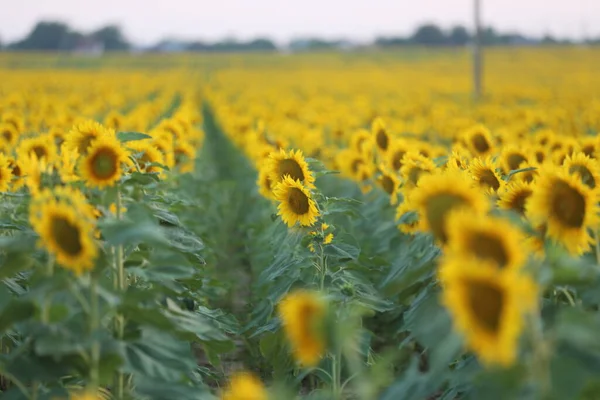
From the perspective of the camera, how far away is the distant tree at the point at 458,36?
81812 mm

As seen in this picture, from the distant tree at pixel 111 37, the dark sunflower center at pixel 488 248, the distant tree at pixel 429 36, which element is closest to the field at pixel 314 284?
the dark sunflower center at pixel 488 248

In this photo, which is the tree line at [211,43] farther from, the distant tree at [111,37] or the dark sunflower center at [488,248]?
the dark sunflower center at [488,248]

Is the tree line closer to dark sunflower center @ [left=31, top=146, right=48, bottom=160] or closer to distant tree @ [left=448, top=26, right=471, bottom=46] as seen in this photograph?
distant tree @ [left=448, top=26, right=471, bottom=46]

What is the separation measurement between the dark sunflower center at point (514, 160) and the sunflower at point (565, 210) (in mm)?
1823

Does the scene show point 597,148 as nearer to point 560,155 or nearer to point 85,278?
point 560,155

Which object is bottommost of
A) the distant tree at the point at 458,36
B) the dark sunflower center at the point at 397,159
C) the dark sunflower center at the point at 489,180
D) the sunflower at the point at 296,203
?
the distant tree at the point at 458,36

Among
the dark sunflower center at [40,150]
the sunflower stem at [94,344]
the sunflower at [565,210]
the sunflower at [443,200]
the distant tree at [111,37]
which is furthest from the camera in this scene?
the distant tree at [111,37]

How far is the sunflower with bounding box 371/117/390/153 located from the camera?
5.88 meters

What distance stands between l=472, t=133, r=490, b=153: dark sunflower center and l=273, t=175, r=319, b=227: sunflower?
86.0 inches

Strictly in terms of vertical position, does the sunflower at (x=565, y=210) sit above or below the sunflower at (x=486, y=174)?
above

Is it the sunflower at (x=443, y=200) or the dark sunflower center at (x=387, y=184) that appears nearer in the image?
the sunflower at (x=443, y=200)

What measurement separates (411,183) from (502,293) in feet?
7.93

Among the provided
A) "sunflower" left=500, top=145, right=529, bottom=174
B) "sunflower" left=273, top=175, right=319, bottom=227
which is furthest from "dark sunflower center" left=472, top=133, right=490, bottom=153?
"sunflower" left=273, top=175, right=319, bottom=227

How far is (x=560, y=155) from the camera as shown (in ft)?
15.0
